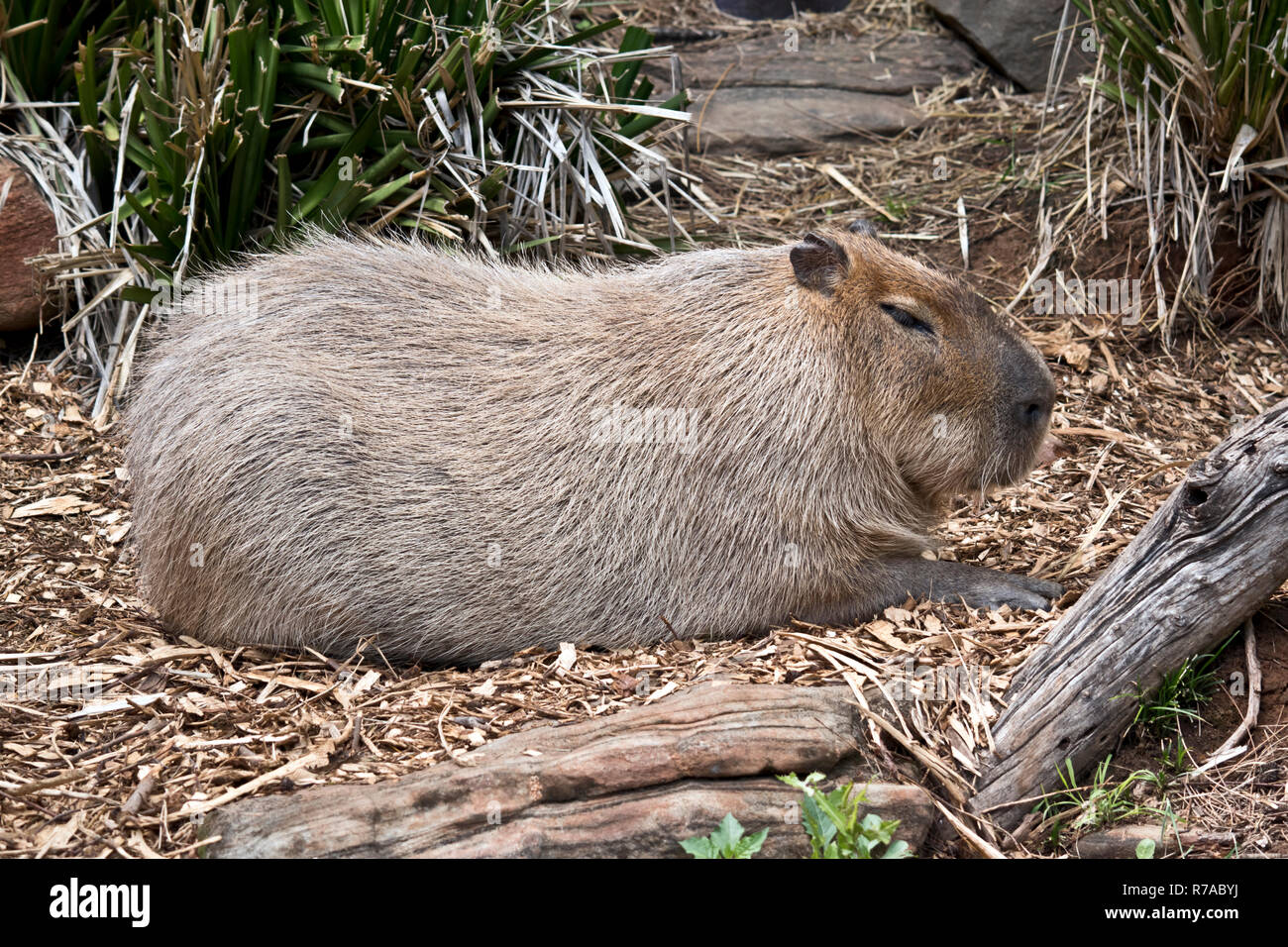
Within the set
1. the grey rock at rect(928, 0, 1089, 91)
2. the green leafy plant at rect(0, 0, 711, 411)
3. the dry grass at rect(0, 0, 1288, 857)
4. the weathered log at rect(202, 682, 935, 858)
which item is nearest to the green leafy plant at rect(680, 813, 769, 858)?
the weathered log at rect(202, 682, 935, 858)

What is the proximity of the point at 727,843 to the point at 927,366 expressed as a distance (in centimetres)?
Result: 202

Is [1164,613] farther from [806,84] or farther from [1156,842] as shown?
[806,84]

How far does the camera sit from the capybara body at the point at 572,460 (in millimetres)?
4230

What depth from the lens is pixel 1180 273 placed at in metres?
6.28

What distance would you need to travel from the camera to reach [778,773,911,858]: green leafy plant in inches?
116

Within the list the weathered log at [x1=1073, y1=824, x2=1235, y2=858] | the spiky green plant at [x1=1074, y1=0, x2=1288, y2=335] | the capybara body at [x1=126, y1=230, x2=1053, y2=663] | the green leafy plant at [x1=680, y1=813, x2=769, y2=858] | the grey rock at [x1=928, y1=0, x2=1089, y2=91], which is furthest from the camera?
the grey rock at [x1=928, y1=0, x2=1089, y2=91]

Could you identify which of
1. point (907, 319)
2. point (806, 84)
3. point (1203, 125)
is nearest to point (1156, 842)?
point (907, 319)

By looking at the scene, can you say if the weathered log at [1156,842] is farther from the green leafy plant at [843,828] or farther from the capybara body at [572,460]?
the capybara body at [572,460]

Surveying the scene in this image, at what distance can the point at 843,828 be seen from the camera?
2945 mm

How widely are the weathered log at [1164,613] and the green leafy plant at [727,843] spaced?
0.78m

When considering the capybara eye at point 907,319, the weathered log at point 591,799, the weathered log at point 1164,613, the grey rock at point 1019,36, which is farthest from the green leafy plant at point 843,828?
the grey rock at point 1019,36

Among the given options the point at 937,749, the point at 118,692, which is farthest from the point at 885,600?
the point at 118,692

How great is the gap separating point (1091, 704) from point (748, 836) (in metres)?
1.10

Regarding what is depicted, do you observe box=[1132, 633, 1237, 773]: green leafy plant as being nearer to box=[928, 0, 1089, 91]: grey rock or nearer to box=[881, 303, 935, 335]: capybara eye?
box=[881, 303, 935, 335]: capybara eye
